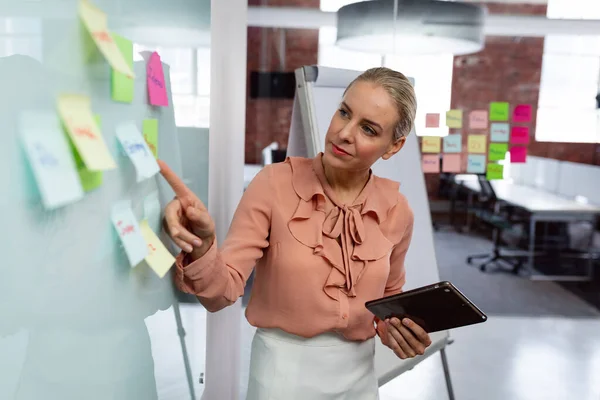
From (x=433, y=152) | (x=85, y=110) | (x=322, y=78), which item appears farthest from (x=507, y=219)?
(x=85, y=110)

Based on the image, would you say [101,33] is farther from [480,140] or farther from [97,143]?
[480,140]

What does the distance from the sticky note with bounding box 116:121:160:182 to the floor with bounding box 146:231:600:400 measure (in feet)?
5.95

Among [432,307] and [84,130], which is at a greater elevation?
[84,130]

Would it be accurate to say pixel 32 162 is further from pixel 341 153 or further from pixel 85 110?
pixel 341 153

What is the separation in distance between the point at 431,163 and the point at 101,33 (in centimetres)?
340

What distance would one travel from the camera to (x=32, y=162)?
500mm

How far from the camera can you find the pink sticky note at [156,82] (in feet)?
2.76

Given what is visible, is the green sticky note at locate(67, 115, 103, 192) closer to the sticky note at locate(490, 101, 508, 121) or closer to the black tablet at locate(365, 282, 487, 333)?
the black tablet at locate(365, 282, 487, 333)

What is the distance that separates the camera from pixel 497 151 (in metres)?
3.87

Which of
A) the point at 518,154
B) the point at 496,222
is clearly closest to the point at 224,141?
the point at 518,154

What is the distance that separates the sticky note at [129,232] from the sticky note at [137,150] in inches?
2.2

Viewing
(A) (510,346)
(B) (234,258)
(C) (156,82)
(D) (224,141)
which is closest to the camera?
(C) (156,82)

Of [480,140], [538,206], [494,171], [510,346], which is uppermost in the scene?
[480,140]

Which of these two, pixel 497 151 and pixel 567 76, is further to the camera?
pixel 567 76
